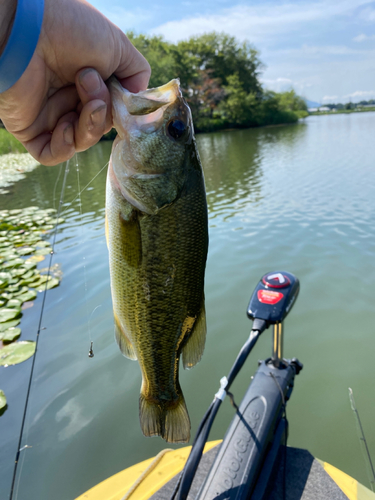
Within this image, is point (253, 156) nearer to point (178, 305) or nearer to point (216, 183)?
point (216, 183)

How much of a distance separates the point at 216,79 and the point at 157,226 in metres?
50.1

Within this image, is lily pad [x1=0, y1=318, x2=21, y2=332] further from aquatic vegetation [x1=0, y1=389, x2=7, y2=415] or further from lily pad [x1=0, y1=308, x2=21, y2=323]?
aquatic vegetation [x1=0, y1=389, x2=7, y2=415]

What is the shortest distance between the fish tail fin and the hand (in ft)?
3.41

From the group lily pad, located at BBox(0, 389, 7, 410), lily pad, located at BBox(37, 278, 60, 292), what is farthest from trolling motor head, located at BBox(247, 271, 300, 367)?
lily pad, located at BBox(37, 278, 60, 292)

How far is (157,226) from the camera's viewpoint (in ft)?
3.95

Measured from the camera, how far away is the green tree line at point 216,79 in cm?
3994

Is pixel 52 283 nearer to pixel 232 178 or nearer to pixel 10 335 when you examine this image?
pixel 10 335

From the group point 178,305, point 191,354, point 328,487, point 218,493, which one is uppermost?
point 178,305

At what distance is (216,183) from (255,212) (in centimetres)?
409

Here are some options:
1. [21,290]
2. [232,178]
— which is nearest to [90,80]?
[21,290]

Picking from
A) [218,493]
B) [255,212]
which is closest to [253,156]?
[255,212]

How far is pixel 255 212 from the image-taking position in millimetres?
9719

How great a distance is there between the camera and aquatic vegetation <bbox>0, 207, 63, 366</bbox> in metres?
4.40

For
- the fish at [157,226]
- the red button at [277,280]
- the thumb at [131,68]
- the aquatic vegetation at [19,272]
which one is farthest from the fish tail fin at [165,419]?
the aquatic vegetation at [19,272]
